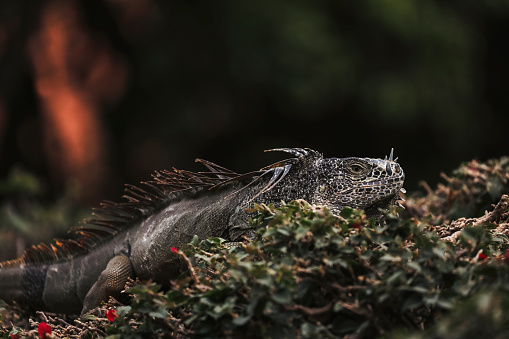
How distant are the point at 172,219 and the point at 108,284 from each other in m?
0.55

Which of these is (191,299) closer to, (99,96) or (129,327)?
(129,327)

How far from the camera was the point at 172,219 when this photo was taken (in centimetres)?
377

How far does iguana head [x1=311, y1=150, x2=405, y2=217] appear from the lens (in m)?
3.39

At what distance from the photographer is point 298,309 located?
7.30 feet

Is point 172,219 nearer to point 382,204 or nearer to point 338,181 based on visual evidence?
point 338,181

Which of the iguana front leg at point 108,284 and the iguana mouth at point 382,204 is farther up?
the iguana mouth at point 382,204

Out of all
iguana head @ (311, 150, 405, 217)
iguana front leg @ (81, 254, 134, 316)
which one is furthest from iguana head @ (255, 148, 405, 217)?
iguana front leg @ (81, 254, 134, 316)

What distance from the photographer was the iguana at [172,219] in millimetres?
3467

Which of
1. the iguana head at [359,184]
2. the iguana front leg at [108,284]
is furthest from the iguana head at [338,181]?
the iguana front leg at [108,284]

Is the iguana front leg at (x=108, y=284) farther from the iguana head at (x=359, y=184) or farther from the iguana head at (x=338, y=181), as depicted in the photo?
the iguana head at (x=359, y=184)

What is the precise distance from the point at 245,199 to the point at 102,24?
961 centimetres

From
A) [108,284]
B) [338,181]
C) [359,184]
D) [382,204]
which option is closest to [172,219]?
[108,284]

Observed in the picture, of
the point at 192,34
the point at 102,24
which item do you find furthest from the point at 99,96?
the point at 192,34

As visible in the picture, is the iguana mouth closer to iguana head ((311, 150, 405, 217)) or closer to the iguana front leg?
iguana head ((311, 150, 405, 217))
